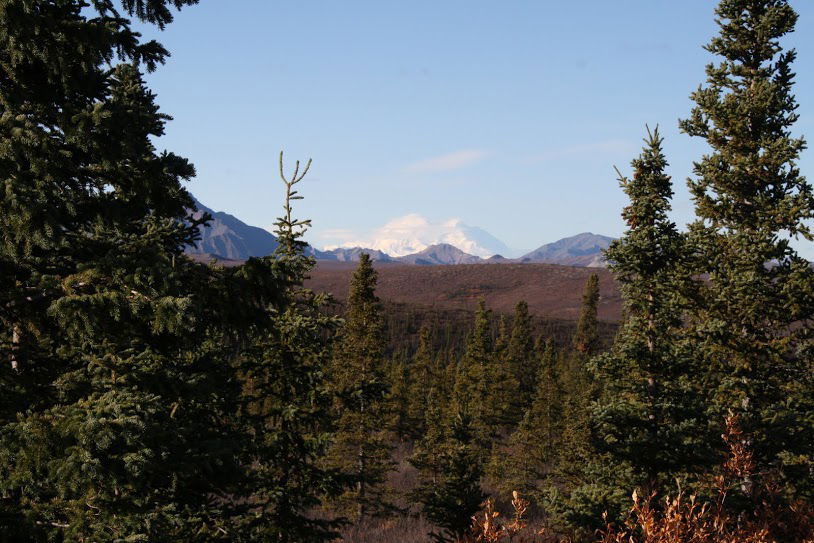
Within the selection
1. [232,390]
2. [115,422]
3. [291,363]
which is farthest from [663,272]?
[115,422]

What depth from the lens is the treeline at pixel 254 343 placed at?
166 inches

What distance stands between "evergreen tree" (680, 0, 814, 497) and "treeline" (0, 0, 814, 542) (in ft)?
0.16

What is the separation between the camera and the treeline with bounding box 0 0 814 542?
421cm

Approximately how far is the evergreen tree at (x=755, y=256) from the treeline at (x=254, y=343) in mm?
49

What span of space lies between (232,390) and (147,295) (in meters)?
5.19

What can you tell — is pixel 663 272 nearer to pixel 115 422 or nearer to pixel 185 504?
pixel 185 504

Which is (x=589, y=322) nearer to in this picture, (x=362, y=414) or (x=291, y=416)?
(x=362, y=414)

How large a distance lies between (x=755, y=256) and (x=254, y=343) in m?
10.4

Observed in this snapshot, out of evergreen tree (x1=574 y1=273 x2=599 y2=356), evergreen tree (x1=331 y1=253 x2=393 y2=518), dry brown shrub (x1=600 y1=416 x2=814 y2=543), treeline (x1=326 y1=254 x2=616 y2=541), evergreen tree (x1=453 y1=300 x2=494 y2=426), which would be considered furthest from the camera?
evergreen tree (x1=574 y1=273 x2=599 y2=356)

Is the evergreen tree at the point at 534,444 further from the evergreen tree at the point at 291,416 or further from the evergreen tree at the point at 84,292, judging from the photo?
the evergreen tree at the point at 84,292

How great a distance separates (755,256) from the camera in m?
11.6

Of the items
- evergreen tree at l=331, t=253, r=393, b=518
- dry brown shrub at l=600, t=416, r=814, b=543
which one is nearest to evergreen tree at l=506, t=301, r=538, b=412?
evergreen tree at l=331, t=253, r=393, b=518

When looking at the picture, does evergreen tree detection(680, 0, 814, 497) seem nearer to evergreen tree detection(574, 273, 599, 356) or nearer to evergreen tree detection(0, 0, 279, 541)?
evergreen tree detection(0, 0, 279, 541)

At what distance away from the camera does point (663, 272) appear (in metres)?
10.6
